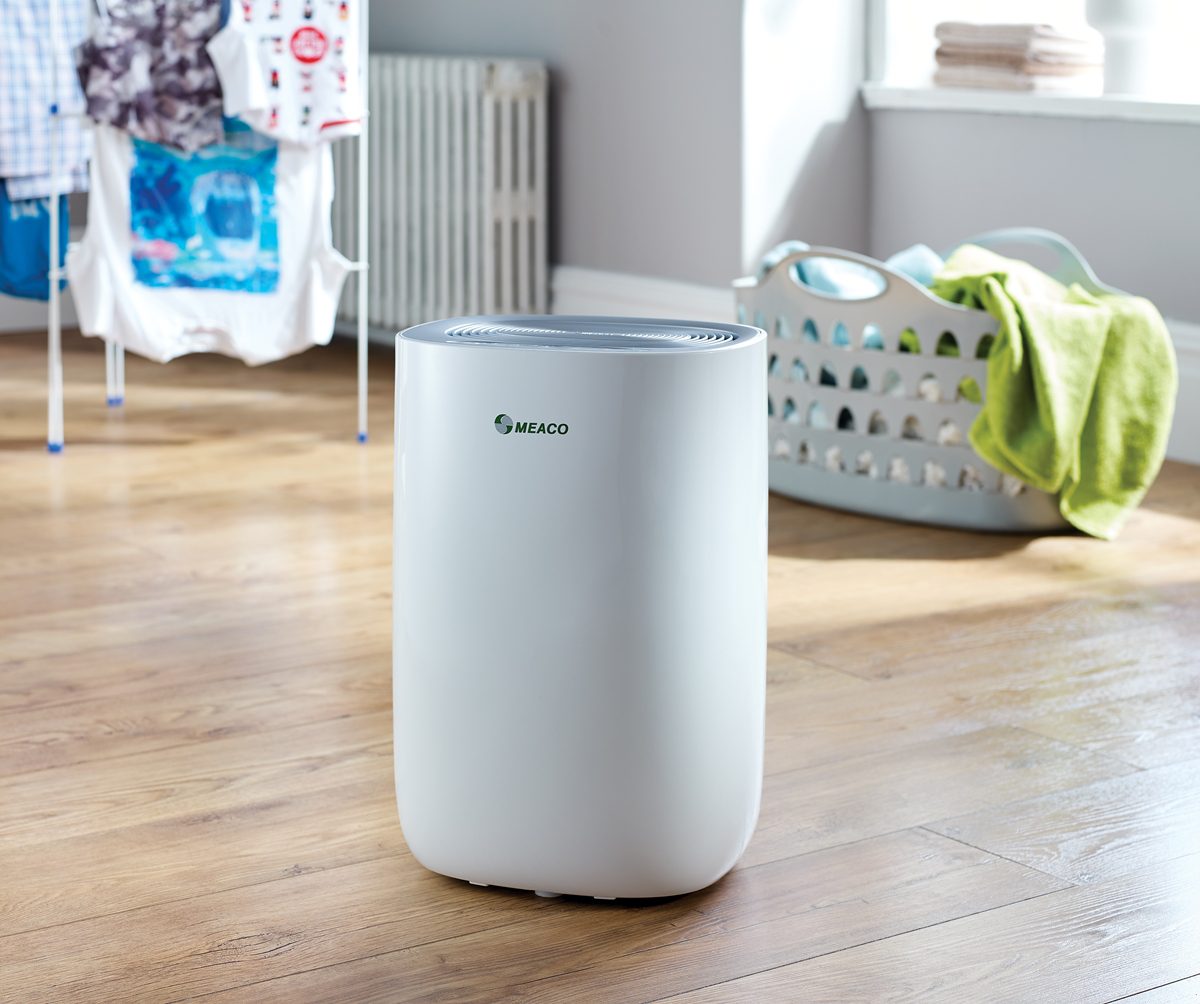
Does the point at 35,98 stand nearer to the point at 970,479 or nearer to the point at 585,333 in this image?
the point at 970,479

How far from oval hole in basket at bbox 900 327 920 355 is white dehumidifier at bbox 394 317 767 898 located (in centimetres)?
134

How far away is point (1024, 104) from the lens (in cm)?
332

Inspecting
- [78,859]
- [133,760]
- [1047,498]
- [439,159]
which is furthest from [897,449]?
[439,159]

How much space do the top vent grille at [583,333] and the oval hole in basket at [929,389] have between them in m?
1.28

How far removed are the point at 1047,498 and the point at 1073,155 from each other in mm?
991

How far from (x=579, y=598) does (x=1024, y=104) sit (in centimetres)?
238

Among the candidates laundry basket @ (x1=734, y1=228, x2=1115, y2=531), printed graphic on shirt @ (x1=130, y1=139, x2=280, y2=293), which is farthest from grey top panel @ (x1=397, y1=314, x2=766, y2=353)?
printed graphic on shirt @ (x1=130, y1=139, x2=280, y2=293)

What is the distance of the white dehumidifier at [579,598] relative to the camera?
4.00ft

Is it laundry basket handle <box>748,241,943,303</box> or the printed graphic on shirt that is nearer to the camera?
laundry basket handle <box>748,241,943,303</box>

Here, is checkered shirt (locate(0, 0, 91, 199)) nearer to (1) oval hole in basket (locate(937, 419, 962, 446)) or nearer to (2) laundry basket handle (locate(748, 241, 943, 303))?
(2) laundry basket handle (locate(748, 241, 943, 303))

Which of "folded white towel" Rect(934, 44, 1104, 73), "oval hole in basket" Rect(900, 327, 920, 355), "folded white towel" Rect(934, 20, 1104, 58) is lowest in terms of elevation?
"oval hole in basket" Rect(900, 327, 920, 355)

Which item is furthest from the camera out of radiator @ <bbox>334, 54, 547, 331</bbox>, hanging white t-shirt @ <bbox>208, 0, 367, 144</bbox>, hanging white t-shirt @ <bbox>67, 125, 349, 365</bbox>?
radiator @ <bbox>334, 54, 547, 331</bbox>

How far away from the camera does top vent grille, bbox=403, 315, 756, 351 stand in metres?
1.25

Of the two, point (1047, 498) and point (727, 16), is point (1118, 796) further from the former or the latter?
point (727, 16)
